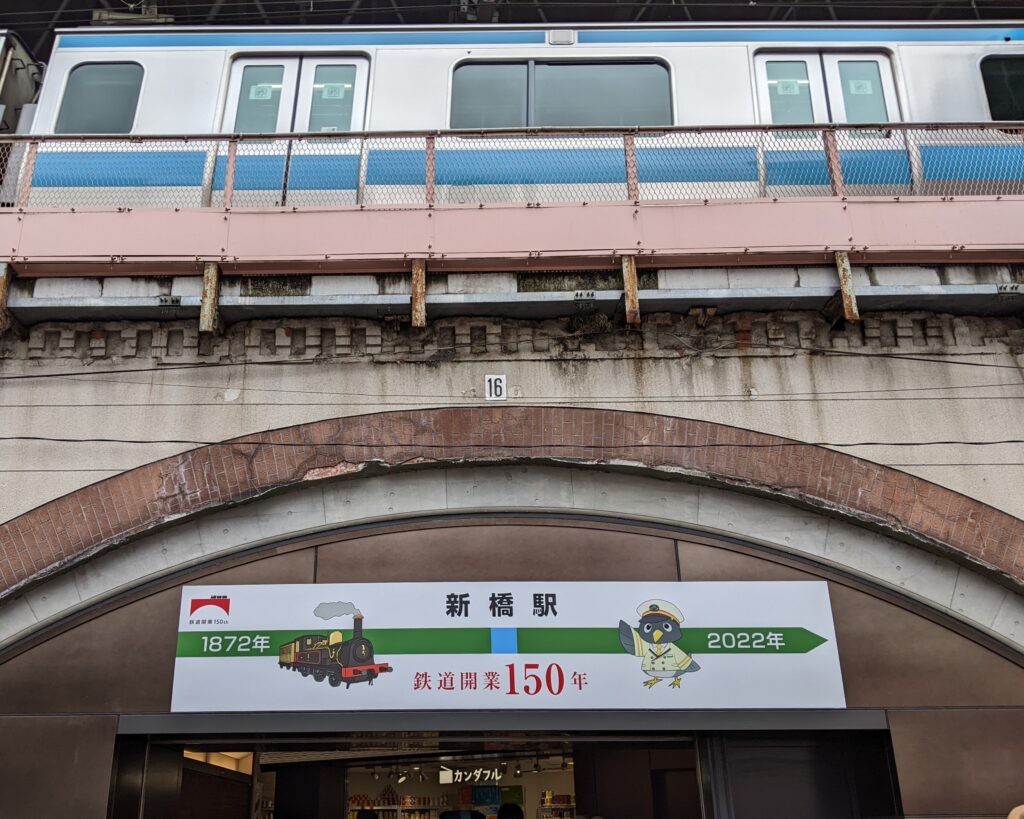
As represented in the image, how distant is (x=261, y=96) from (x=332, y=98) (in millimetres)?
793

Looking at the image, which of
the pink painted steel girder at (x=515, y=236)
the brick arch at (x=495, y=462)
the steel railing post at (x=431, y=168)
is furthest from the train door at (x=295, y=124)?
the brick arch at (x=495, y=462)

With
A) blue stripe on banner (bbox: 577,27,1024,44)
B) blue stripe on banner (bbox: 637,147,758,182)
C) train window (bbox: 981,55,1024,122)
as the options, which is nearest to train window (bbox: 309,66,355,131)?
blue stripe on banner (bbox: 577,27,1024,44)

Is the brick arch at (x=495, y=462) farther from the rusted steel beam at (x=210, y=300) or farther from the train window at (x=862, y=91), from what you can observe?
the train window at (x=862, y=91)

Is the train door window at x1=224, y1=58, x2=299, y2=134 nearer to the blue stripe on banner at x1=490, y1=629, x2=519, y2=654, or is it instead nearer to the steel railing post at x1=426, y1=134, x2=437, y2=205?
the steel railing post at x1=426, y1=134, x2=437, y2=205

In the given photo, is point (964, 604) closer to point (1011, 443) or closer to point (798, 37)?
point (1011, 443)

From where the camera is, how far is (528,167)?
820 cm

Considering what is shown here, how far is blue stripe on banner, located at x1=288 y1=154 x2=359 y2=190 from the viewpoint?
8.18 metres

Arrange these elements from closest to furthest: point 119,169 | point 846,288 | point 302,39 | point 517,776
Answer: point 846,288 < point 119,169 < point 302,39 < point 517,776

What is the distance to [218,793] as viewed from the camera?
8562 mm

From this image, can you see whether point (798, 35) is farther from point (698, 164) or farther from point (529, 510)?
point (529, 510)

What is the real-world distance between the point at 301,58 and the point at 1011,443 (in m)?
8.39

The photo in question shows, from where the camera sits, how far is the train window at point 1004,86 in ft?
29.0

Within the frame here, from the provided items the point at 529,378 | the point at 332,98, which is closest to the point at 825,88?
the point at 529,378

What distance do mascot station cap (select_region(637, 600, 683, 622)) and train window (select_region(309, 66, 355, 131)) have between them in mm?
5853
